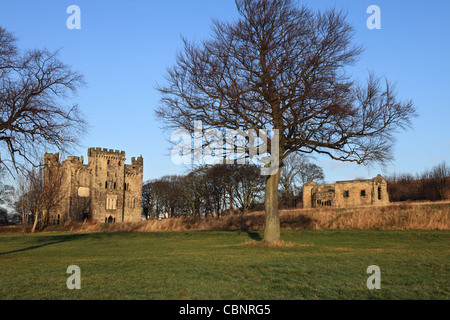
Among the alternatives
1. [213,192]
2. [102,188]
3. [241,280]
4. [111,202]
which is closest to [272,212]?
[241,280]

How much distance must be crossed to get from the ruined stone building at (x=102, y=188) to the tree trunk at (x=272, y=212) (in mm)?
69083

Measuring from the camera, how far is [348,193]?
2350 inches

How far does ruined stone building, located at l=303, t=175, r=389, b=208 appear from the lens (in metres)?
57.1

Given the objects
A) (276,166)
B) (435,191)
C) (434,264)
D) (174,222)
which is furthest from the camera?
(435,191)

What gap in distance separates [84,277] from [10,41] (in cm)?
1037

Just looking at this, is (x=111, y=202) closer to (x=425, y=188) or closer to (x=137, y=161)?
(x=137, y=161)

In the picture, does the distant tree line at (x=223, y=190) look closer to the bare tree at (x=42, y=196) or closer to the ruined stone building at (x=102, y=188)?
the ruined stone building at (x=102, y=188)

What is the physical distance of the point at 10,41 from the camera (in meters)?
15.3

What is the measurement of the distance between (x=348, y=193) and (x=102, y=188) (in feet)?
168

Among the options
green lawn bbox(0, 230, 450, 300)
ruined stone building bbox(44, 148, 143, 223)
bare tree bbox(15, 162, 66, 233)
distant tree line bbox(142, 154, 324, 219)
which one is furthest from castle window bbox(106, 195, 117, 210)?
green lawn bbox(0, 230, 450, 300)

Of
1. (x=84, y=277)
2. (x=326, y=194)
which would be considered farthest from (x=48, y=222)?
(x=84, y=277)

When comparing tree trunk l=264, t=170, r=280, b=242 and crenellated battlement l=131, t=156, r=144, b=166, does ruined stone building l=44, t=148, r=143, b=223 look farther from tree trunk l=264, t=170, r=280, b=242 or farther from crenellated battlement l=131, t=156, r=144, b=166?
tree trunk l=264, t=170, r=280, b=242
